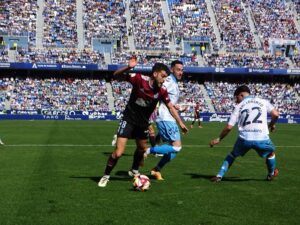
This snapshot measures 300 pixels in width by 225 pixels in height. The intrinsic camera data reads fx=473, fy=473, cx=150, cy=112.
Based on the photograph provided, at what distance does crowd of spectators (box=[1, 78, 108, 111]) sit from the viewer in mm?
54031

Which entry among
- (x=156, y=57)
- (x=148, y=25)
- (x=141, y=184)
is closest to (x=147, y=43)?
(x=156, y=57)

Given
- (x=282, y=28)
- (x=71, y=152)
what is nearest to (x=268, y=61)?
(x=282, y=28)

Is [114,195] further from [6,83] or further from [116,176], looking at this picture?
[6,83]

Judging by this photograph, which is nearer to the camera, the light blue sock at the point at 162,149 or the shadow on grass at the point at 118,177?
the light blue sock at the point at 162,149

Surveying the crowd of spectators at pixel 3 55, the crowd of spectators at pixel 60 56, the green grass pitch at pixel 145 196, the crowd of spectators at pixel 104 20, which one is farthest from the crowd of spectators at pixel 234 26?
the green grass pitch at pixel 145 196

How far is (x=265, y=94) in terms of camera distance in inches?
2416

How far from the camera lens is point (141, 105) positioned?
9.27m

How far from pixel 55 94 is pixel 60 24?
12.9 m

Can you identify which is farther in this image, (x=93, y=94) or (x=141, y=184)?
(x=93, y=94)

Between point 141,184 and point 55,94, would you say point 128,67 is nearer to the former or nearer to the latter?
point 141,184

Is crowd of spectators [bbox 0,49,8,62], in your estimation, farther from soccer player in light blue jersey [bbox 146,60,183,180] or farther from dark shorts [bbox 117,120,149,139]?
dark shorts [bbox 117,120,149,139]

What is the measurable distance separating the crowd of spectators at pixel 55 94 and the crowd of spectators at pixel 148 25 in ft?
30.3

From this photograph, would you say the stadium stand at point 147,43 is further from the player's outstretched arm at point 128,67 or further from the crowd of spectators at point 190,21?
the player's outstretched arm at point 128,67

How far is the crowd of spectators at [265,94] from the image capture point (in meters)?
58.3
